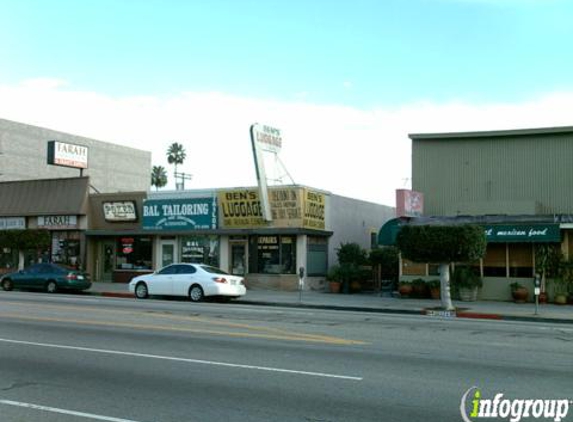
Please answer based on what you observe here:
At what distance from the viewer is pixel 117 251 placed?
35062 mm

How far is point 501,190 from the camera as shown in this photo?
94.4 ft

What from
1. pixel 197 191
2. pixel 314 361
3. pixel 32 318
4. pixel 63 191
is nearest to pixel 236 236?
pixel 197 191

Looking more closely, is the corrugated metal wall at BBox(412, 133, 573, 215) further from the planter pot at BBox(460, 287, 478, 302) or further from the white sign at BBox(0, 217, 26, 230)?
the white sign at BBox(0, 217, 26, 230)

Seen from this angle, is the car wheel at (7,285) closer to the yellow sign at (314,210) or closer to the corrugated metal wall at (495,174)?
the yellow sign at (314,210)

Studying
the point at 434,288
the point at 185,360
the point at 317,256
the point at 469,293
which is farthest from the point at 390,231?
the point at 185,360

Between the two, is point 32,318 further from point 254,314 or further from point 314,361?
point 314,361

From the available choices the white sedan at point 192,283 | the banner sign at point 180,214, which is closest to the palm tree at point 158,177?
the banner sign at point 180,214

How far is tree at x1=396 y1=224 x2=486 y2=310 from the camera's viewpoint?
70.0 ft

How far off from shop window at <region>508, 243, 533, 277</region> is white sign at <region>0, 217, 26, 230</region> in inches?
1049

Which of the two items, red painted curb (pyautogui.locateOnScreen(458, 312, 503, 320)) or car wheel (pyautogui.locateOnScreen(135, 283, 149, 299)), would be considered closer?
red painted curb (pyautogui.locateOnScreen(458, 312, 503, 320))

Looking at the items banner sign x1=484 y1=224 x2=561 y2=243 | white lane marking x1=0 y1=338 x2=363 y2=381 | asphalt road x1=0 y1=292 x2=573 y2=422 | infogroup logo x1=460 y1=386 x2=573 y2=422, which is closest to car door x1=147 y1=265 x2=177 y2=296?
asphalt road x1=0 y1=292 x2=573 y2=422

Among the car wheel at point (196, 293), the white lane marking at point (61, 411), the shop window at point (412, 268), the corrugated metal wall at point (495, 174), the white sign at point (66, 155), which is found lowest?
the white lane marking at point (61, 411)

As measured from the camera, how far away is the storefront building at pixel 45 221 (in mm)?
35688

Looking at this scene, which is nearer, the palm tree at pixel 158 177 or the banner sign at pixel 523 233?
the banner sign at pixel 523 233
